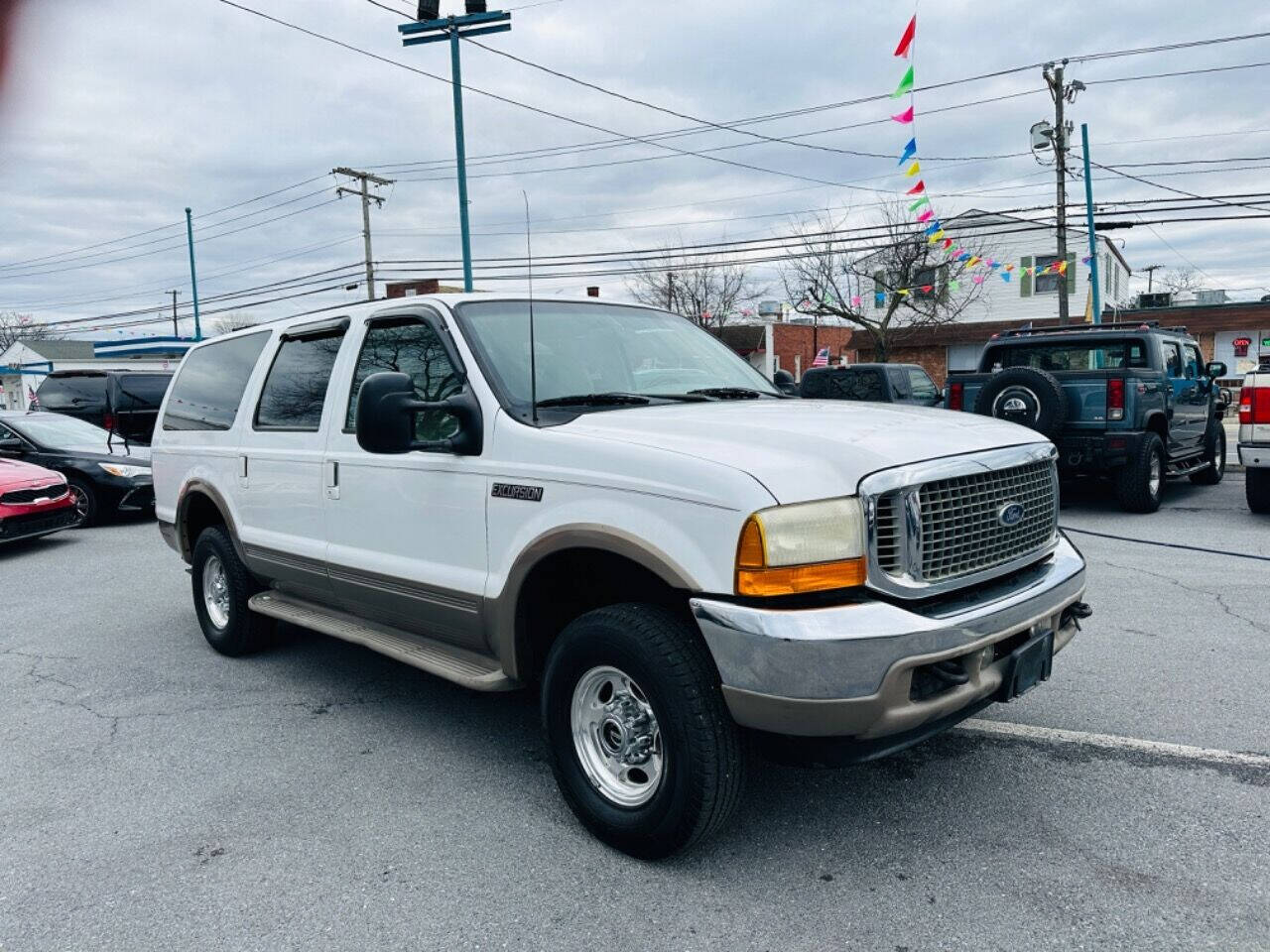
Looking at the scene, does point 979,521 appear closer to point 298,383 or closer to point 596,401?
point 596,401

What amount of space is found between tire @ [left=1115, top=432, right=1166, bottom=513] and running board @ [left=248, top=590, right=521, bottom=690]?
27.8ft

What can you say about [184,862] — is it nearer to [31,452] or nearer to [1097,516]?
[1097,516]

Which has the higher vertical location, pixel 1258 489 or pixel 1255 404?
pixel 1255 404

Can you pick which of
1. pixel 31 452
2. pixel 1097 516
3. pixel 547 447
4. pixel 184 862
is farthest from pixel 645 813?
pixel 31 452

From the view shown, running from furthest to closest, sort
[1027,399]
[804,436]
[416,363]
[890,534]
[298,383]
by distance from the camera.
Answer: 1. [1027,399]
2. [298,383]
3. [416,363]
4. [804,436]
5. [890,534]

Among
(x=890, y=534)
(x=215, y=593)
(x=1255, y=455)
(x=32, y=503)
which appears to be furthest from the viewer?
(x=32, y=503)

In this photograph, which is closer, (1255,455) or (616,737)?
(616,737)

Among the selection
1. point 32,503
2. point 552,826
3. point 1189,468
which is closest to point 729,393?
point 552,826

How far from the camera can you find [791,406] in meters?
3.82

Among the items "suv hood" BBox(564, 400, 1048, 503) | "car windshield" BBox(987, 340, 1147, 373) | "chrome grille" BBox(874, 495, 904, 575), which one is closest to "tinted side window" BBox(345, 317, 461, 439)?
"suv hood" BBox(564, 400, 1048, 503)

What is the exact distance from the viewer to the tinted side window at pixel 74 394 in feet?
54.2

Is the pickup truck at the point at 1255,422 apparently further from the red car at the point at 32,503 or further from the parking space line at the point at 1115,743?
the red car at the point at 32,503

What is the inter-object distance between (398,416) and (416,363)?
80 cm

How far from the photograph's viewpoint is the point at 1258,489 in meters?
9.34
